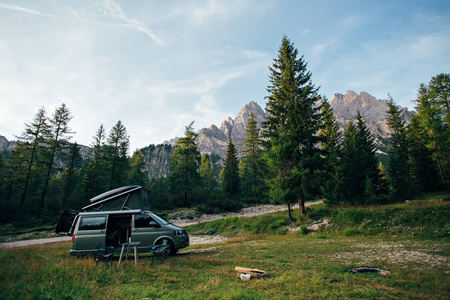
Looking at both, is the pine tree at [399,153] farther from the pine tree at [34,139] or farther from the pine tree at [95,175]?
the pine tree at [34,139]

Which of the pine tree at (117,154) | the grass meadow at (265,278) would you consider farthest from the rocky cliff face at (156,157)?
the grass meadow at (265,278)

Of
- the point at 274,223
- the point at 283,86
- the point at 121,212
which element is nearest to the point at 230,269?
the point at 121,212

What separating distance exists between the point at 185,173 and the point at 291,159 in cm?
2486

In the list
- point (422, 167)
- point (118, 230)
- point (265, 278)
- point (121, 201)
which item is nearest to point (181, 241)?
point (118, 230)

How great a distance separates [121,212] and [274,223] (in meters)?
11.8

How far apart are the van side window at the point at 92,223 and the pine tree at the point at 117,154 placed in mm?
29449

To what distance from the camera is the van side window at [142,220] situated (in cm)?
923

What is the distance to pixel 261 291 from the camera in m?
4.36

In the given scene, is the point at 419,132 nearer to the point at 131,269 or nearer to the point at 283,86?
the point at 283,86

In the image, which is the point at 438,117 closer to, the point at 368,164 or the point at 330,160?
the point at 368,164

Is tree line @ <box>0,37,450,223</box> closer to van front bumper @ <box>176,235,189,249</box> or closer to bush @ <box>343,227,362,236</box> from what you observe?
bush @ <box>343,227,362,236</box>

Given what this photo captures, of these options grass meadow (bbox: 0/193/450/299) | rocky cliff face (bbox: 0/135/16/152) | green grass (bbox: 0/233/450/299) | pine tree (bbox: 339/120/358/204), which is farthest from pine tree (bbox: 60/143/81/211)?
rocky cliff face (bbox: 0/135/16/152)

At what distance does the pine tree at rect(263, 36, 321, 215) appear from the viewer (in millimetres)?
16234

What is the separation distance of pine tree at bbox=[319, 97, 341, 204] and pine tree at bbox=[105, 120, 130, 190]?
3327 centimetres
